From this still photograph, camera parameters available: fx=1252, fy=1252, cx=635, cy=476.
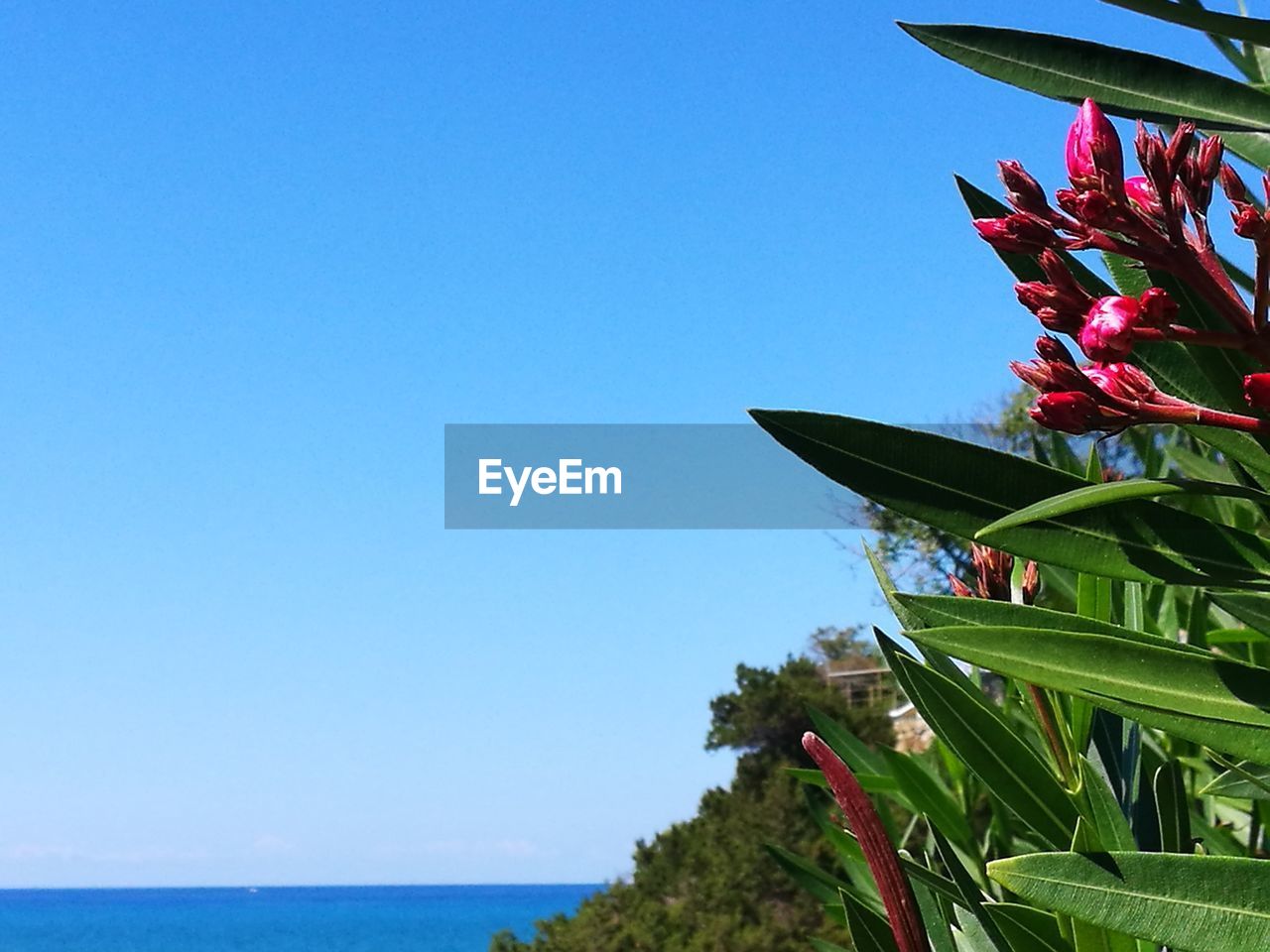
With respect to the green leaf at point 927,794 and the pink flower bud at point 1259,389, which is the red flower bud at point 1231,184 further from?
the green leaf at point 927,794

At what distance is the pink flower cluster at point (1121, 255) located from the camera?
2.07 ft

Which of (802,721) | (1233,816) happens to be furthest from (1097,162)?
(802,721)

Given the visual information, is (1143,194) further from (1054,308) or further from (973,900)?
(973,900)

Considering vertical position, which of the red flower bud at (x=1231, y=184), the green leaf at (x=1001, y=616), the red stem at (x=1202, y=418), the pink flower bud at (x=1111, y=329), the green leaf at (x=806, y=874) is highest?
the red flower bud at (x=1231, y=184)

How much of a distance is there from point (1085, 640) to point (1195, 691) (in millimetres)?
65

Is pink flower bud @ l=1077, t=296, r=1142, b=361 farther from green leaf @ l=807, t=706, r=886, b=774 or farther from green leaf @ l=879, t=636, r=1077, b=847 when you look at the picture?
green leaf @ l=807, t=706, r=886, b=774

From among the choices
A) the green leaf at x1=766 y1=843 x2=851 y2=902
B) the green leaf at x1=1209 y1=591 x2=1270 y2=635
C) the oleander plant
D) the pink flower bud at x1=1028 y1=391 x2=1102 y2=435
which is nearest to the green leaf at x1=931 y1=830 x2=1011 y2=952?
the oleander plant

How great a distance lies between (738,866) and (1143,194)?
7556mm

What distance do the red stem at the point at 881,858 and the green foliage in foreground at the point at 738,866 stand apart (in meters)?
6.62

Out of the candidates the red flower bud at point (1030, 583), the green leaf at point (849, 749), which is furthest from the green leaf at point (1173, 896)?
the green leaf at point (849, 749)

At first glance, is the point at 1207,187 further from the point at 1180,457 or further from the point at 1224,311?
the point at 1180,457

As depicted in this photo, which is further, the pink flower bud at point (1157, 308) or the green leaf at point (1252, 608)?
the green leaf at point (1252, 608)

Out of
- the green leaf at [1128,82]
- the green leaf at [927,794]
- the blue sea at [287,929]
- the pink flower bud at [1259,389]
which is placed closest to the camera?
the pink flower bud at [1259,389]

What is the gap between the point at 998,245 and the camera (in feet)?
2.31
